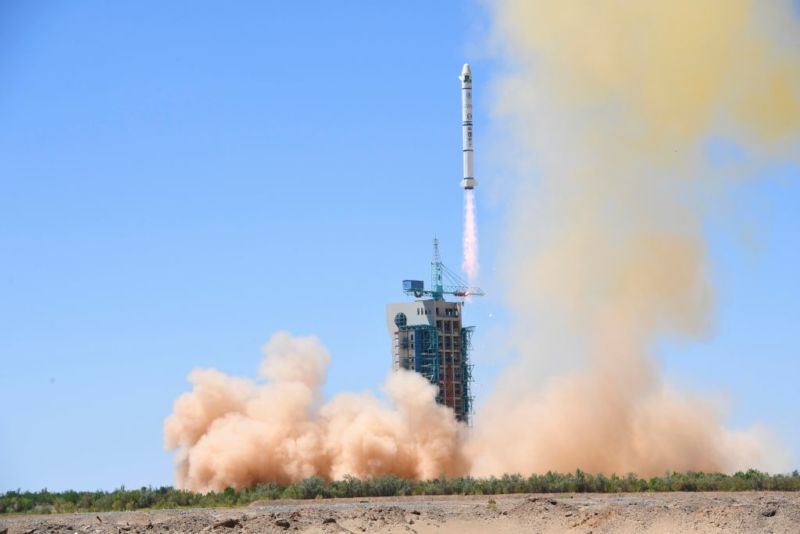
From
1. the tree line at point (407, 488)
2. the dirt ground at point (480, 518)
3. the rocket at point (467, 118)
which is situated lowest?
the dirt ground at point (480, 518)

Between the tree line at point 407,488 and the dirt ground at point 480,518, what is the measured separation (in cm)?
439

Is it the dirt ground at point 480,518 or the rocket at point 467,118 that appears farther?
the rocket at point 467,118

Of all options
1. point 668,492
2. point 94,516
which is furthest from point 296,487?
point 668,492

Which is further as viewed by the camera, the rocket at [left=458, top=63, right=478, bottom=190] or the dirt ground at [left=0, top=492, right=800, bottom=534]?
the rocket at [left=458, top=63, right=478, bottom=190]

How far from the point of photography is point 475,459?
9525 cm

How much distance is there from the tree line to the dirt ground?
4.39 m

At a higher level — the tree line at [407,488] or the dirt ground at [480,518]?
the tree line at [407,488]

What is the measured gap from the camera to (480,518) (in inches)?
2832

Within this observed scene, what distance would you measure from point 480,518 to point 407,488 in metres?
13.2

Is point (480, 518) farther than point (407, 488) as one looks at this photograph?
No

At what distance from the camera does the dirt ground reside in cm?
6819

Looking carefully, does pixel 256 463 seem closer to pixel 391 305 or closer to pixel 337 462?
pixel 337 462

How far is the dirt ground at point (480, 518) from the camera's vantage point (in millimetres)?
68188

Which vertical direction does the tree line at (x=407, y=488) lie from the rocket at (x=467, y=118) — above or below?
below
